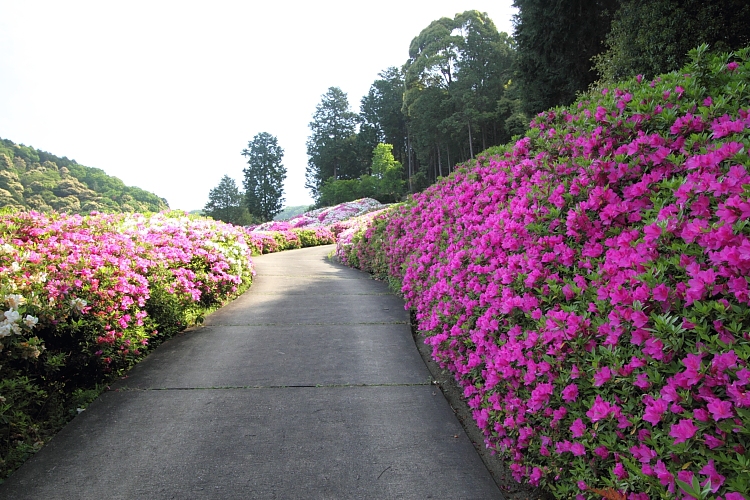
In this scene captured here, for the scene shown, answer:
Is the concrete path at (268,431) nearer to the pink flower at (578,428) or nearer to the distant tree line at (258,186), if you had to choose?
the pink flower at (578,428)

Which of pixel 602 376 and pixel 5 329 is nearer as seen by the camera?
pixel 602 376

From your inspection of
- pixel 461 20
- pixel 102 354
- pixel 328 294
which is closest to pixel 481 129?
pixel 461 20

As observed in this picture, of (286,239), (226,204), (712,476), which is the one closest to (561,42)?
(286,239)

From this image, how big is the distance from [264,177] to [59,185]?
37.8 meters

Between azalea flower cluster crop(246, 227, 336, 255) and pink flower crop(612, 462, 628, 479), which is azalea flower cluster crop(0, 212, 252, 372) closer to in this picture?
pink flower crop(612, 462, 628, 479)

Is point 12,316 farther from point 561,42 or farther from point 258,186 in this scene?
point 258,186

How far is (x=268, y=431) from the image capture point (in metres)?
2.78

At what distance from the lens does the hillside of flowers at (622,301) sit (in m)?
1.49

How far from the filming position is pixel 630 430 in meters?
1.68

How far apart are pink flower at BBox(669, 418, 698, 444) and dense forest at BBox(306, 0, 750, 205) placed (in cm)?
440

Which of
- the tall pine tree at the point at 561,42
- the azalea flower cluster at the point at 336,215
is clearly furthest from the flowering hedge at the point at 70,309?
the azalea flower cluster at the point at 336,215

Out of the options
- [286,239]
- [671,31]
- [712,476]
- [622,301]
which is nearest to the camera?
[712,476]

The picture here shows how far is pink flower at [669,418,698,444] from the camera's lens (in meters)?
1.42

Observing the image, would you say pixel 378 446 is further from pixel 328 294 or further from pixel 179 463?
pixel 328 294
